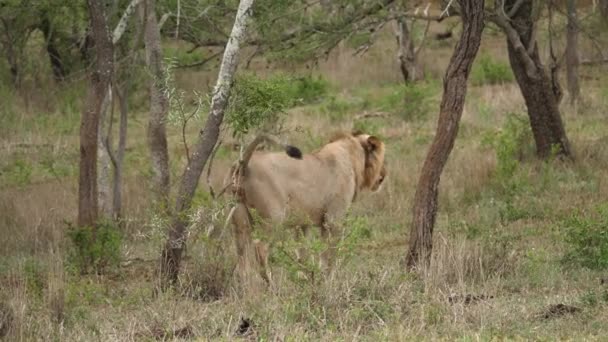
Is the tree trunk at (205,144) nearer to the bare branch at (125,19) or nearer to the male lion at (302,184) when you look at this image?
the male lion at (302,184)

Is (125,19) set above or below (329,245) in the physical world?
above

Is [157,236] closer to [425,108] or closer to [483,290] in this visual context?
[483,290]

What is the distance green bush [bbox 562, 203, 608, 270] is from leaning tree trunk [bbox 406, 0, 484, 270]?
125 cm

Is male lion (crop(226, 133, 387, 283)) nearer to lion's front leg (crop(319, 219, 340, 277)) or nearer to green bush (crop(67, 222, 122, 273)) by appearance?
lion's front leg (crop(319, 219, 340, 277))

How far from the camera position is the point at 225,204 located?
9.11m

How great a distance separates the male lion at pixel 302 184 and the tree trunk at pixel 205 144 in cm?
41

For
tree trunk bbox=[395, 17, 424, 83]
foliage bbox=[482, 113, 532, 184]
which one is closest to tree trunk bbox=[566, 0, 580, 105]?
foliage bbox=[482, 113, 532, 184]

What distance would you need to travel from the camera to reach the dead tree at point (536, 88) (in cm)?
1468

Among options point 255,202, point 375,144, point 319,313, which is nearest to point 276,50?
point 375,144

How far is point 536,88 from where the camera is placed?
1494 cm

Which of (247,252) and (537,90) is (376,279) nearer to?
(247,252)

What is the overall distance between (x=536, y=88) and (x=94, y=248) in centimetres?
693

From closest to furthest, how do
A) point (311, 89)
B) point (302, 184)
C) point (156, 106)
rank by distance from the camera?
point (302, 184) < point (156, 106) < point (311, 89)

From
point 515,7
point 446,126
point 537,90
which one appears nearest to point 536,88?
point 537,90
